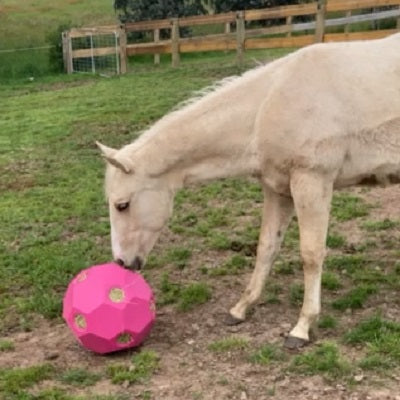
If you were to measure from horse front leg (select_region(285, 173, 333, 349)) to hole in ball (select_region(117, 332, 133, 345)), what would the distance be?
3.25 feet

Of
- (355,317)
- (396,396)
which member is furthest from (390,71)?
(396,396)

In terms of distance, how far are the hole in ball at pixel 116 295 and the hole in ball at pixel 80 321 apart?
0.70 feet

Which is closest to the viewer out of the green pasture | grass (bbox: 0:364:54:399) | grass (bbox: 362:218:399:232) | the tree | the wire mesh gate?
grass (bbox: 0:364:54:399)

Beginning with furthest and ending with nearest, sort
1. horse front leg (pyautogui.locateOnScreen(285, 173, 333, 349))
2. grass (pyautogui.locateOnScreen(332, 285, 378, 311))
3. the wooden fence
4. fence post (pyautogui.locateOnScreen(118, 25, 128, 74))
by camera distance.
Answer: fence post (pyautogui.locateOnScreen(118, 25, 128, 74)), the wooden fence, grass (pyautogui.locateOnScreen(332, 285, 378, 311)), horse front leg (pyautogui.locateOnScreen(285, 173, 333, 349))

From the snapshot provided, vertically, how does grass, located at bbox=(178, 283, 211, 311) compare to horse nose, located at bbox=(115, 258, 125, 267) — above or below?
below

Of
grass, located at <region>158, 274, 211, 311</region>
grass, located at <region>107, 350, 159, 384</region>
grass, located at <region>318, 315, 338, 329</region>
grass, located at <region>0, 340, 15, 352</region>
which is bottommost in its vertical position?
grass, located at <region>0, 340, 15, 352</region>

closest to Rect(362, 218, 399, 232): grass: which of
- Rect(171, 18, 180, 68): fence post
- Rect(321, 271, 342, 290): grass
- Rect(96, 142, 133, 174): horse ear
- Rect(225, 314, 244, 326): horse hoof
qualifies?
Rect(321, 271, 342, 290): grass

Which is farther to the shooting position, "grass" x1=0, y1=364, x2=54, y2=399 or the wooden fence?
the wooden fence

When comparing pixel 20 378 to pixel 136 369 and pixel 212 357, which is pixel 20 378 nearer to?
pixel 136 369

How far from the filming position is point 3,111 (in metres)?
15.2

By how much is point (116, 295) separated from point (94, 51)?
1750cm

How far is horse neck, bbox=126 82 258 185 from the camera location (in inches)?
183

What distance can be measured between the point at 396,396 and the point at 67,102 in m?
12.6

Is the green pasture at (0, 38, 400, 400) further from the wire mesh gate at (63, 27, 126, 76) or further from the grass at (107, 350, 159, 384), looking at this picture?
the wire mesh gate at (63, 27, 126, 76)
